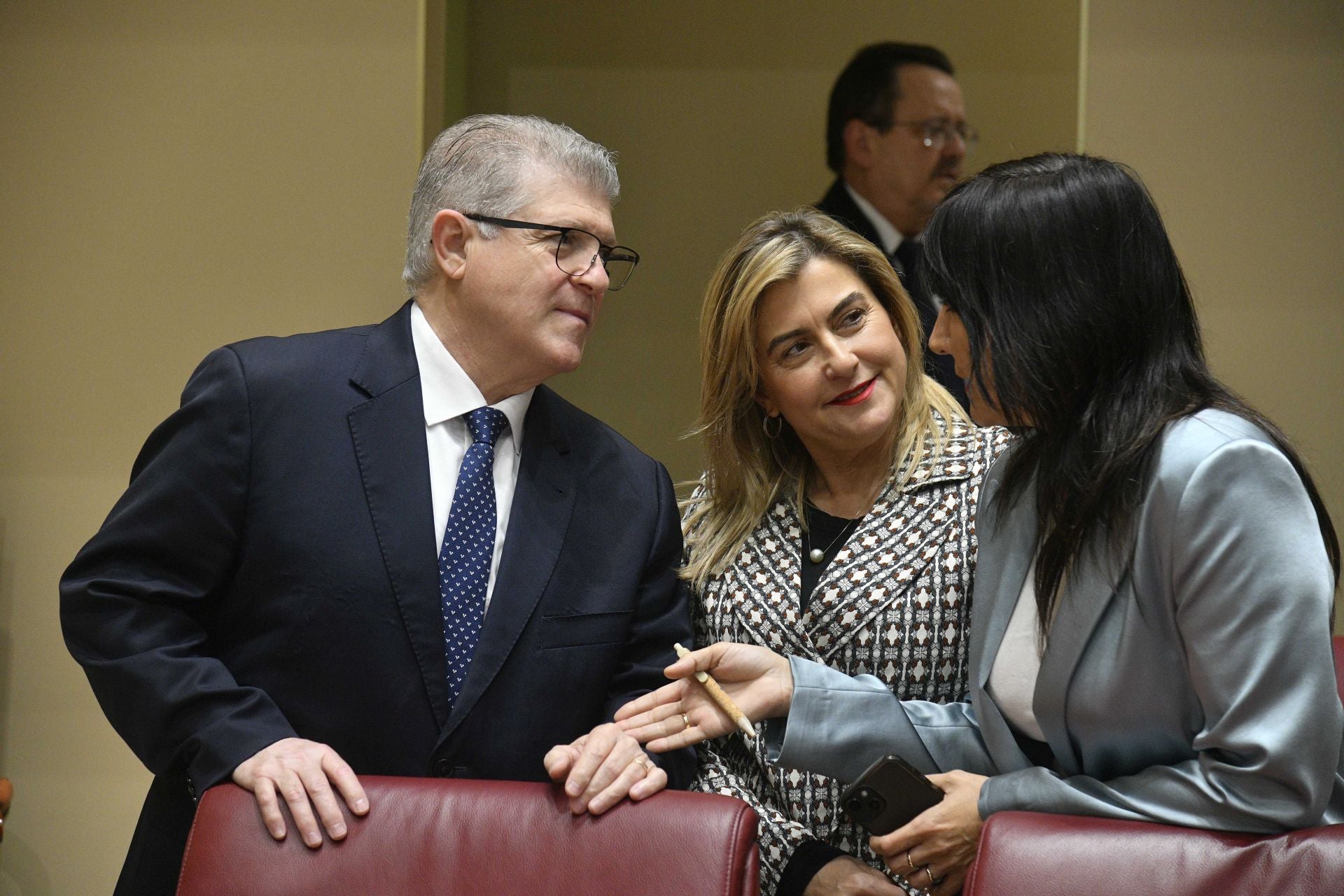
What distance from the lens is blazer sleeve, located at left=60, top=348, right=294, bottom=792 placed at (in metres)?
1.84

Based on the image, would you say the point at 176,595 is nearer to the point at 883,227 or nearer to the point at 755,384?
the point at 755,384

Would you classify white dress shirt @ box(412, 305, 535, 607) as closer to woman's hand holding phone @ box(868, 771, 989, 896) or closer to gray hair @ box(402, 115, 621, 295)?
gray hair @ box(402, 115, 621, 295)

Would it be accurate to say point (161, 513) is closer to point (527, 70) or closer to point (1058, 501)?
point (1058, 501)

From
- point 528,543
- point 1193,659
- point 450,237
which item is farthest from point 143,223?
point 1193,659

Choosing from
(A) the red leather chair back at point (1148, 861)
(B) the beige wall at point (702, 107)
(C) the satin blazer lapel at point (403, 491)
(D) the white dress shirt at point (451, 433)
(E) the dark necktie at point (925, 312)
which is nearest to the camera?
(A) the red leather chair back at point (1148, 861)

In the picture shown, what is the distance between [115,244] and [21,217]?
23 centimetres

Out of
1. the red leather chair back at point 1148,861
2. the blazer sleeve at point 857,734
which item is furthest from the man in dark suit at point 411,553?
the red leather chair back at point 1148,861

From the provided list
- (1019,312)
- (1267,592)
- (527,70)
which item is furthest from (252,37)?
(1267,592)

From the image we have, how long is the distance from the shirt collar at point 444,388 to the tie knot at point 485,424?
1cm

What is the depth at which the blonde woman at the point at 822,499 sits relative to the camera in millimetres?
2092

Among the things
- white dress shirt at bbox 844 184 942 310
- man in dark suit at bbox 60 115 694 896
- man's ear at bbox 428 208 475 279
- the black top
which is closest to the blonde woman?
the black top

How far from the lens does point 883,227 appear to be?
154 inches

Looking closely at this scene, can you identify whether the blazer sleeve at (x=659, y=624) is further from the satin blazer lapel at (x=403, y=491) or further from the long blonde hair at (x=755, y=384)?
the satin blazer lapel at (x=403, y=491)

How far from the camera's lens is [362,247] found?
10.1 ft
